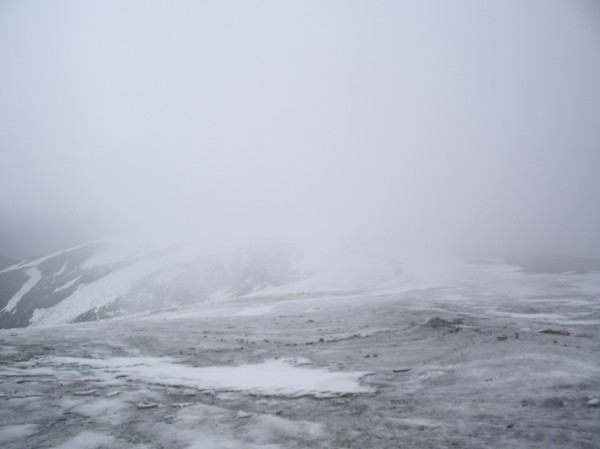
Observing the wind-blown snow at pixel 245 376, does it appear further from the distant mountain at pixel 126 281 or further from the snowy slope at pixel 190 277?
the distant mountain at pixel 126 281

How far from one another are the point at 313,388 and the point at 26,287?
89479mm

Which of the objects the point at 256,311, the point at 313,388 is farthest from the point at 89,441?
the point at 256,311

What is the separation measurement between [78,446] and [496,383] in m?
7.79

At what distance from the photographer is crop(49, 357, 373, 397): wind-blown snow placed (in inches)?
313

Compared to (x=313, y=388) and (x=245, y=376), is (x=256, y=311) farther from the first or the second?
(x=313, y=388)

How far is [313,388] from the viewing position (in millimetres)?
7949

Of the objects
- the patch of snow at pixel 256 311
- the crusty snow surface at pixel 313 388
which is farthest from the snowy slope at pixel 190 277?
the crusty snow surface at pixel 313 388

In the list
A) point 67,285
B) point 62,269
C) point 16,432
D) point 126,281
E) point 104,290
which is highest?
point 62,269

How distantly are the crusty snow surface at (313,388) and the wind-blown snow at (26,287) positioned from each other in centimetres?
6931

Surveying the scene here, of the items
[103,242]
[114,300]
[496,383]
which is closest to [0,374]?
[496,383]

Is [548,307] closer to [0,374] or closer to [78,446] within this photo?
[78,446]

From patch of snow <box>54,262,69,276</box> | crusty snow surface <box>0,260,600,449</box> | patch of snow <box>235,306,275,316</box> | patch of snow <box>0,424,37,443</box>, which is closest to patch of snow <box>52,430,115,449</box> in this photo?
Result: crusty snow surface <box>0,260,600,449</box>

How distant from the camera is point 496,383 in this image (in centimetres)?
762

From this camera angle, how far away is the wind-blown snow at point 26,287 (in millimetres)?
68325
